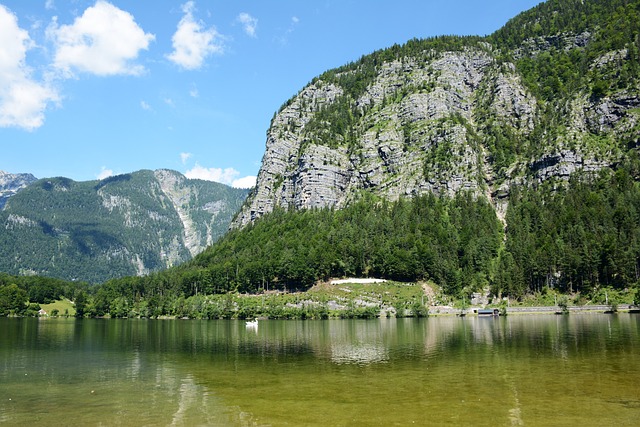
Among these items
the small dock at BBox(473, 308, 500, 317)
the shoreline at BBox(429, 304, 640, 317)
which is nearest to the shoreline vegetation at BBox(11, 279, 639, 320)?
the shoreline at BBox(429, 304, 640, 317)

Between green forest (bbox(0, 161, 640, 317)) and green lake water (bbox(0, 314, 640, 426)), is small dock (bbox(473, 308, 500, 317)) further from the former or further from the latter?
green lake water (bbox(0, 314, 640, 426))

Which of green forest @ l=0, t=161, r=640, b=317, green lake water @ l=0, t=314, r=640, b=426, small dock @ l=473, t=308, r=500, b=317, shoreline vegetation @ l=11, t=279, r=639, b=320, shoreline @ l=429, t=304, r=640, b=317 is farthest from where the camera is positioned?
green forest @ l=0, t=161, r=640, b=317

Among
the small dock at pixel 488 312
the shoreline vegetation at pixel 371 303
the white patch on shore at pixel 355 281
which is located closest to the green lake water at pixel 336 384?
the small dock at pixel 488 312

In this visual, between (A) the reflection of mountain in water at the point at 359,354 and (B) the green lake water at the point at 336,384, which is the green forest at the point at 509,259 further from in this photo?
(A) the reflection of mountain in water at the point at 359,354

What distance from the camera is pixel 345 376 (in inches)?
1868

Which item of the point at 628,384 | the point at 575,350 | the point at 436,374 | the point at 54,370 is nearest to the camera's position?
the point at 628,384

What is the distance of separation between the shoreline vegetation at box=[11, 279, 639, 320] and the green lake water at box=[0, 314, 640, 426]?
78846 mm

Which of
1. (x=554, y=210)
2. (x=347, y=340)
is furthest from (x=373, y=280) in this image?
(x=347, y=340)

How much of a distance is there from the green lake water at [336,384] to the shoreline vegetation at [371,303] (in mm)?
78846

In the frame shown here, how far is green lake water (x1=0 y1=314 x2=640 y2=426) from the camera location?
31.8 m

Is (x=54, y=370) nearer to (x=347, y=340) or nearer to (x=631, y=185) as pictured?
(x=347, y=340)

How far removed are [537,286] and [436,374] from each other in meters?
141

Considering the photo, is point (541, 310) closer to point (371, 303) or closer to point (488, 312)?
point (488, 312)

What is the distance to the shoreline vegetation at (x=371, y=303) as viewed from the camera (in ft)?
495
